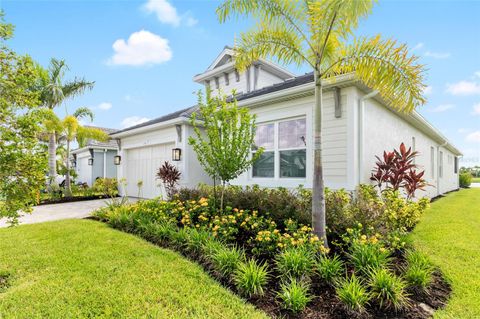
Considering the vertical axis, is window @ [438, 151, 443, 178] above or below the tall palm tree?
below

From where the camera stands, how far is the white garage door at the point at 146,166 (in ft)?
35.8

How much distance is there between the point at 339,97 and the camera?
6.17m

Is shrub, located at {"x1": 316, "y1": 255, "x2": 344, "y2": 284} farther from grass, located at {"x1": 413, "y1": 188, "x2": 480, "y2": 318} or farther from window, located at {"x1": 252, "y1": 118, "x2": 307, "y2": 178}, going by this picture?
window, located at {"x1": 252, "y1": 118, "x2": 307, "y2": 178}

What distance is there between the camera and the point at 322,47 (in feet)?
13.5

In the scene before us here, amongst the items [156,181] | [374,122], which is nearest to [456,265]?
[374,122]

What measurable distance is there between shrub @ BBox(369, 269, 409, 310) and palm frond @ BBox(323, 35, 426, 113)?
2858 mm

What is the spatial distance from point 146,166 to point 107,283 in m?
9.04

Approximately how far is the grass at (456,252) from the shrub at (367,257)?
753 millimetres

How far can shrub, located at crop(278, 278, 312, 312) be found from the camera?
8.80 feet

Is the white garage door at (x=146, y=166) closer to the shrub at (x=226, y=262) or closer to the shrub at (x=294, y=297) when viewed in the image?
the shrub at (x=226, y=262)

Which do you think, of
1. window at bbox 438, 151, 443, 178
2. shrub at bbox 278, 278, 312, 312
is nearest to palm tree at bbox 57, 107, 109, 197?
shrub at bbox 278, 278, 312, 312

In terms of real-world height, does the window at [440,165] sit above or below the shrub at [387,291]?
above

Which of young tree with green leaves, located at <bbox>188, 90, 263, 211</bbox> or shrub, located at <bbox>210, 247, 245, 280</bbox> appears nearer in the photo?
shrub, located at <bbox>210, 247, 245, 280</bbox>

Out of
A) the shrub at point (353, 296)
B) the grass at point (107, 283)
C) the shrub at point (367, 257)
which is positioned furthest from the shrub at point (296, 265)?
the grass at point (107, 283)
